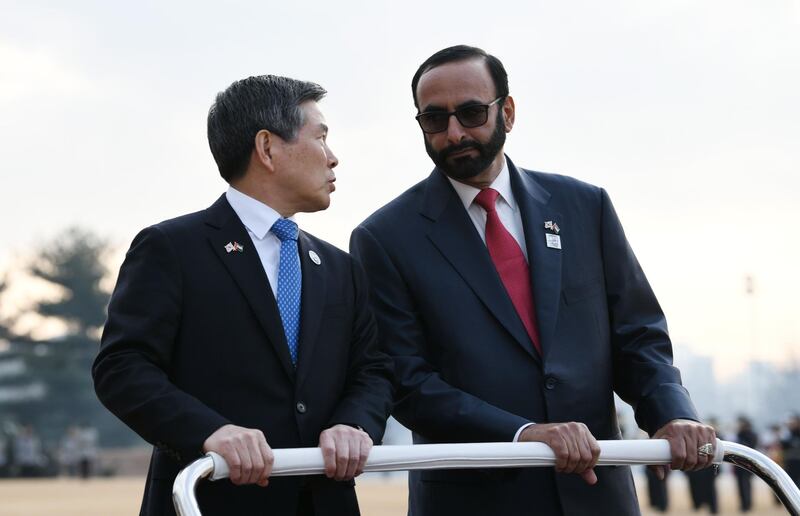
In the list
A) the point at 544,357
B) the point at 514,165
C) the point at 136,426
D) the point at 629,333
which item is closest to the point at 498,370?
the point at 544,357

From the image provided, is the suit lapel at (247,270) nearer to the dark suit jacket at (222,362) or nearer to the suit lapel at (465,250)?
the dark suit jacket at (222,362)

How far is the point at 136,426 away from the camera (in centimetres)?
340

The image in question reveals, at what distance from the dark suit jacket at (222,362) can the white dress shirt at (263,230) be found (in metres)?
0.03

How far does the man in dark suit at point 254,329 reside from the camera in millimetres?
3367

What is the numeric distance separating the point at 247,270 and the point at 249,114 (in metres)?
0.45

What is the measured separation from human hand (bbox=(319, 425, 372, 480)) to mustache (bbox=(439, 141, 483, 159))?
107 cm

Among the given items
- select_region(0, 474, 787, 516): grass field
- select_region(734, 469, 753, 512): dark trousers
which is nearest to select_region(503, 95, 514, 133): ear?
select_region(0, 474, 787, 516): grass field

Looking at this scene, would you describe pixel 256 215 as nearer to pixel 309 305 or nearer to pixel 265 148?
pixel 265 148

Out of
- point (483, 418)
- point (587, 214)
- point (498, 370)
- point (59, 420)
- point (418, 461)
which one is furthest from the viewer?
point (59, 420)

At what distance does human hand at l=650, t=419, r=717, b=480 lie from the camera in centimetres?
350

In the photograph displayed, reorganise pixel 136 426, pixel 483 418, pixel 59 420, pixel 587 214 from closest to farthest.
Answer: pixel 136 426 → pixel 483 418 → pixel 587 214 → pixel 59 420

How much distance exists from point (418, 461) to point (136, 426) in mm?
730

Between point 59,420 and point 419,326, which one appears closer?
point 419,326

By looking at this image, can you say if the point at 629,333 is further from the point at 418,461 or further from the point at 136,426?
the point at 136,426
